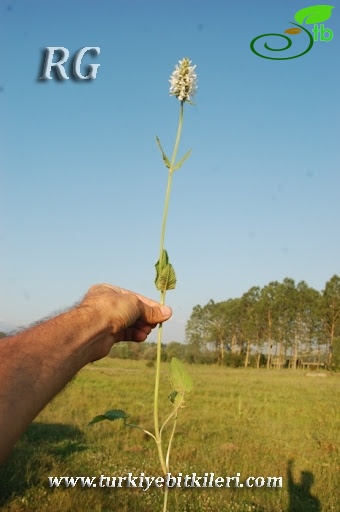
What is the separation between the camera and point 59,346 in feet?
5.06

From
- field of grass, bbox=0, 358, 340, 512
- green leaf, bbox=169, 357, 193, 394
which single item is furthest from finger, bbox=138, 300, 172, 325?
field of grass, bbox=0, 358, 340, 512

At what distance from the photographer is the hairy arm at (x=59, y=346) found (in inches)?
50.5

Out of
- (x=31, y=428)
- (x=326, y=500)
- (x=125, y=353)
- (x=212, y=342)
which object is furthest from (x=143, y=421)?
(x=212, y=342)

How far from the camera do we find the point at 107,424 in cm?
1258

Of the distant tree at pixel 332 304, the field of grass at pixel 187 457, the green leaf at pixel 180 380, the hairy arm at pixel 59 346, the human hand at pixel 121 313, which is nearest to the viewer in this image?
the hairy arm at pixel 59 346

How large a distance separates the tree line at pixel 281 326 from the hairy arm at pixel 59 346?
66623 mm

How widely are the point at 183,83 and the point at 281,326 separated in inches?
3014

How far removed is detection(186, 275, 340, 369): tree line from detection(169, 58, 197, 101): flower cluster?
2629 inches

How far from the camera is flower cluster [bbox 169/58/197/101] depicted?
1889 millimetres

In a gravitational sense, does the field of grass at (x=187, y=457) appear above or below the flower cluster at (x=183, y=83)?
below

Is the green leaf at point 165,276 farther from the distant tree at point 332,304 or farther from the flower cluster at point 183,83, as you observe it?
the distant tree at point 332,304

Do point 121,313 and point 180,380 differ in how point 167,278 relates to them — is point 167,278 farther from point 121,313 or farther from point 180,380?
point 180,380

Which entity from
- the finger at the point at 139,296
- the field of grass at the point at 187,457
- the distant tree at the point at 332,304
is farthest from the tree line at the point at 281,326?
the finger at the point at 139,296

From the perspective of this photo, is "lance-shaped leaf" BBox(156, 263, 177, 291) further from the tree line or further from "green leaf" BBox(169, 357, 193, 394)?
the tree line
